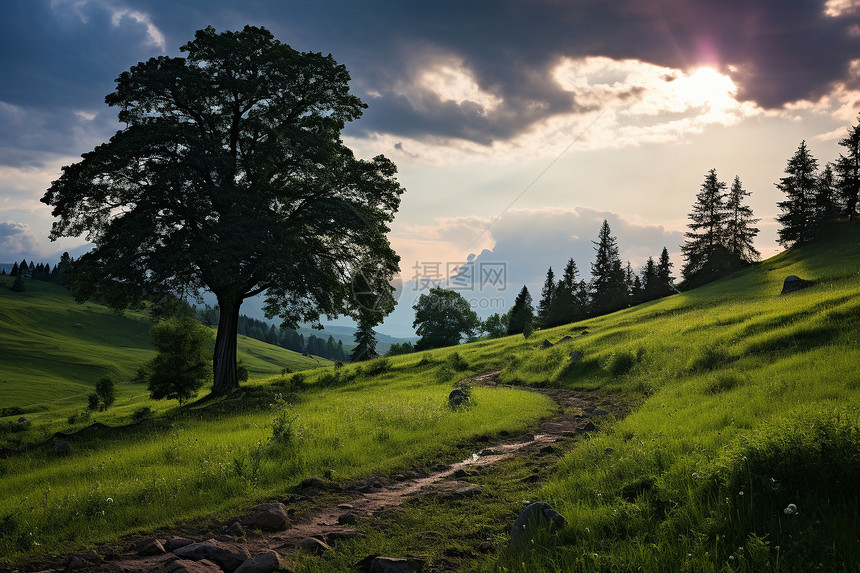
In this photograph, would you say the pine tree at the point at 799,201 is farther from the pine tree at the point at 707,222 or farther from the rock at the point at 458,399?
the rock at the point at 458,399

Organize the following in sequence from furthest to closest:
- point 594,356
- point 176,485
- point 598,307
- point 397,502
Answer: point 598,307 < point 594,356 < point 176,485 < point 397,502

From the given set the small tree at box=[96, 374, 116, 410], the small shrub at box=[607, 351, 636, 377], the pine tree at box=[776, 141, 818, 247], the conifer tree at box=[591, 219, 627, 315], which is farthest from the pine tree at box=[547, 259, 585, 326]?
the small tree at box=[96, 374, 116, 410]

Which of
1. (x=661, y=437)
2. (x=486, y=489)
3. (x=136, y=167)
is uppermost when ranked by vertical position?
(x=136, y=167)

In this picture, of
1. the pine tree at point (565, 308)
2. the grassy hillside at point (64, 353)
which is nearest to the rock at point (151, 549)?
the grassy hillside at point (64, 353)

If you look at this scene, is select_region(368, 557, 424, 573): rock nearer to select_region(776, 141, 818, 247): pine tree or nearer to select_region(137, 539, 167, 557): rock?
select_region(137, 539, 167, 557): rock

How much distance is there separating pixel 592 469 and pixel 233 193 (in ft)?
62.3

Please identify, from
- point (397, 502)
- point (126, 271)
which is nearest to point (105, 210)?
point (126, 271)

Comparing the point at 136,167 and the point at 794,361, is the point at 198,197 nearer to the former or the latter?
the point at 136,167

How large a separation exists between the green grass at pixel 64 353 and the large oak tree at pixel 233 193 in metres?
24.5

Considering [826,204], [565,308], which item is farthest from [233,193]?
[826,204]

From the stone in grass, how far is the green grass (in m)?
39.6

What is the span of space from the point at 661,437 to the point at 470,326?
76883mm

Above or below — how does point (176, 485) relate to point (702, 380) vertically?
below

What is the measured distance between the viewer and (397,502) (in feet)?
24.0
